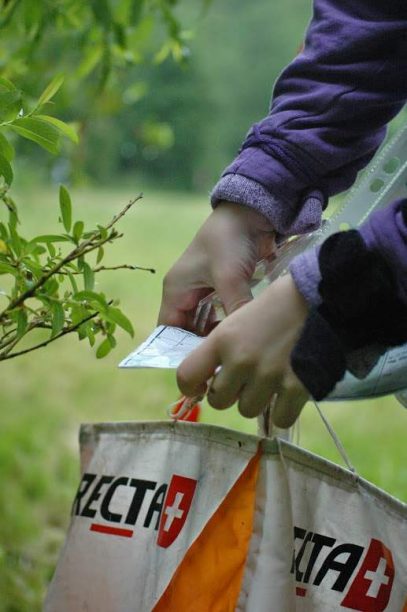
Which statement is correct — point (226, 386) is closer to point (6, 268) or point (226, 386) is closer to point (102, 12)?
point (6, 268)

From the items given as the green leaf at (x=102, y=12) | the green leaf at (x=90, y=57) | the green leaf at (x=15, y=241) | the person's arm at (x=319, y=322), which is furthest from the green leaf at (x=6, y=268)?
the green leaf at (x=90, y=57)

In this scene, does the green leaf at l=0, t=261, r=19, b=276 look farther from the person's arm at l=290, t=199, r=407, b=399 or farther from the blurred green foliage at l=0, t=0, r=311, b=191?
the blurred green foliage at l=0, t=0, r=311, b=191

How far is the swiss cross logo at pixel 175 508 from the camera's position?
1017 mm

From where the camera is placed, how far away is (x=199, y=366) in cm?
82

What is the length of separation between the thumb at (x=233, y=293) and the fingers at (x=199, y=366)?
0.41ft

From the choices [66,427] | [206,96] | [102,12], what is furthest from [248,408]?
[206,96]

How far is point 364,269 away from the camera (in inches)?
30.0

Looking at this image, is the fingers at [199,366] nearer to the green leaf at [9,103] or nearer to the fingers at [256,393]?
the fingers at [256,393]

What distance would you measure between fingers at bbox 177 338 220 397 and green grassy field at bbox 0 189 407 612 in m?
1.03

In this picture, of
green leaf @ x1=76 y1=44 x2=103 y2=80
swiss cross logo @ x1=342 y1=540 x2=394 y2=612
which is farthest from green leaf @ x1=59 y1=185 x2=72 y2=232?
green leaf @ x1=76 y1=44 x2=103 y2=80

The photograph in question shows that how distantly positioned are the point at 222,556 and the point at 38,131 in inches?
18.9

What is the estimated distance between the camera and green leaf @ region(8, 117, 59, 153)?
0.88 m

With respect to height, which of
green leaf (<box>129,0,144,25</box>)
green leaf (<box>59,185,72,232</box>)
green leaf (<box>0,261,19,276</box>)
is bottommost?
green leaf (<box>0,261,19,276</box>)

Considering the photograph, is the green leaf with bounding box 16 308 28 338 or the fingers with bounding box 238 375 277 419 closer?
the fingers with bounding box 238 375 277 419
